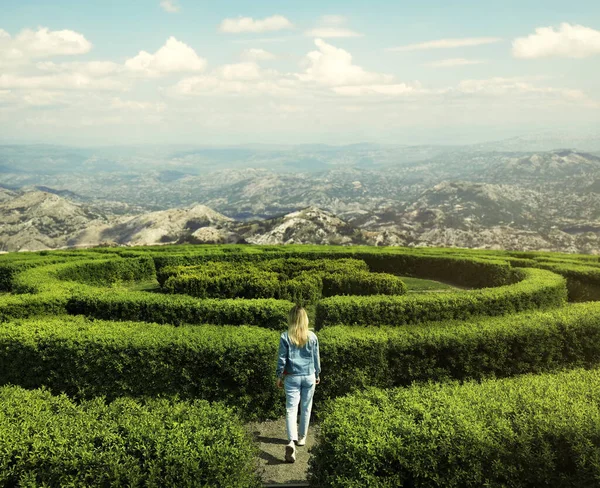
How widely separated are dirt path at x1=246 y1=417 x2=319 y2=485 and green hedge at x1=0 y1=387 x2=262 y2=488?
3.82ft

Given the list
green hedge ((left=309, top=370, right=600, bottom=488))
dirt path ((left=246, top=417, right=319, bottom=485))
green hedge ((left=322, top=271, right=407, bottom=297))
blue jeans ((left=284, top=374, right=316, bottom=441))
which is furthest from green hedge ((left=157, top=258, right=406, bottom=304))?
green hedge ((left=309, top=370, right=600, bottom=488))

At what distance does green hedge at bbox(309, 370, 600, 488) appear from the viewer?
19.5ft

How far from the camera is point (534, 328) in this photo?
1155 centimetres

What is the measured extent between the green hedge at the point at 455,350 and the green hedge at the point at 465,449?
3760 millimetres

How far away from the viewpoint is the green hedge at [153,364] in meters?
10.1

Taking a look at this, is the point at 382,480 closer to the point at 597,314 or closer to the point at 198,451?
the point at 198,451

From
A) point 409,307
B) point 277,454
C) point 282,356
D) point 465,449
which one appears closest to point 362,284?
point 409,307

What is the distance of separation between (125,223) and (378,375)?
408 ft

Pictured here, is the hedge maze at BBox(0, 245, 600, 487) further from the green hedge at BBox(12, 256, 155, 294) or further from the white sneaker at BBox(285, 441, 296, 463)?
the white sneaker at BBox(285, 441, 296, 463)

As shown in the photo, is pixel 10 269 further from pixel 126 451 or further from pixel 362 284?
pixel 126 451

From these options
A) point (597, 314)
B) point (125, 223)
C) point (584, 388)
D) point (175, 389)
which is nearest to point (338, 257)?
point (597, 314)

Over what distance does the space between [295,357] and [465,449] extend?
3465mm

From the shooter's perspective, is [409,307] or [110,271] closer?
[409,307]

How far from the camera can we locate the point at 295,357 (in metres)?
8.42
